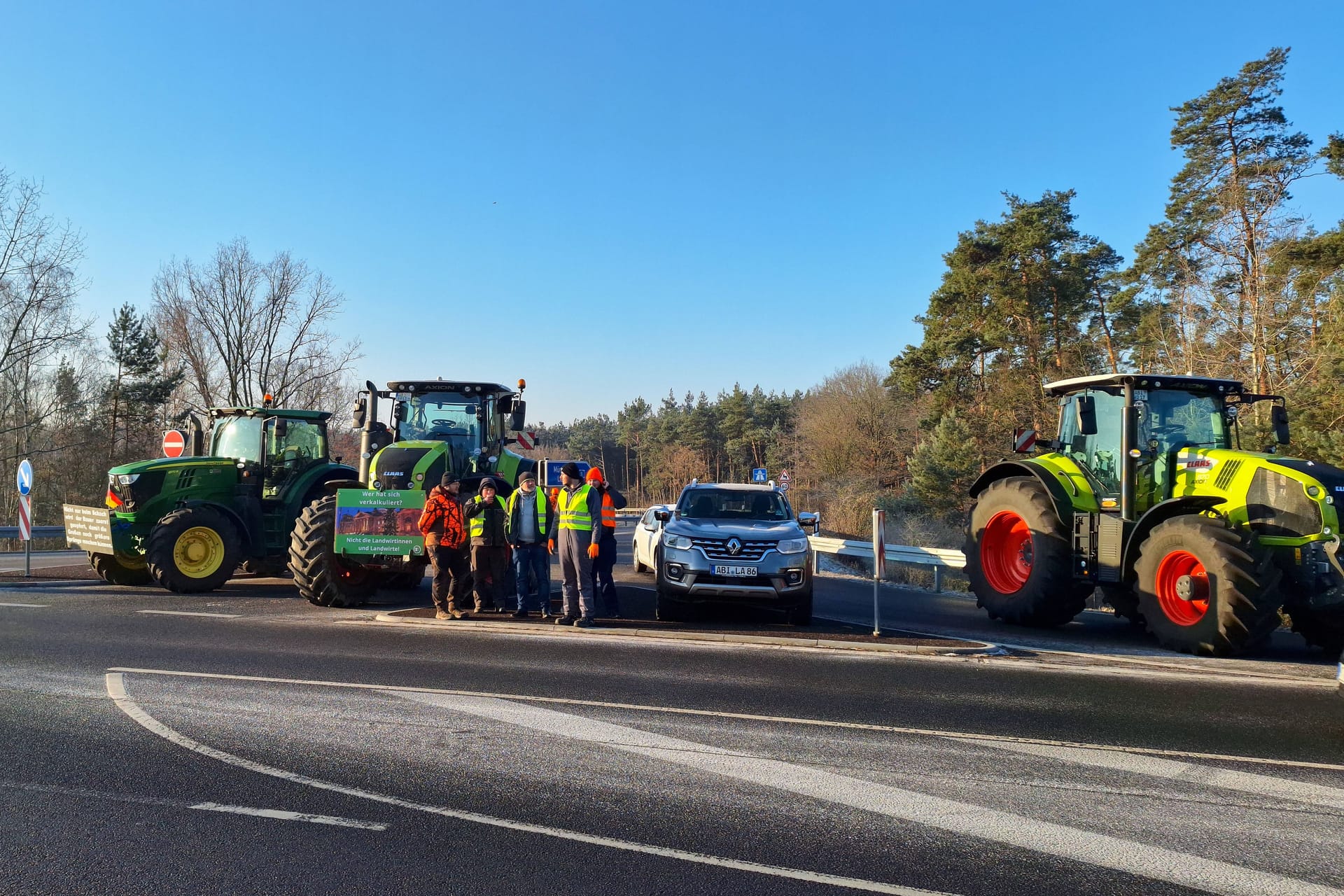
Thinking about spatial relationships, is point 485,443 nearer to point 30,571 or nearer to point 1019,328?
point 30,571

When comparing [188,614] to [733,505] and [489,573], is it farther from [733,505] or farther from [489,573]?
[733,505]

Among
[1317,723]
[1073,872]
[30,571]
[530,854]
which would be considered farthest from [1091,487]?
[30,571]

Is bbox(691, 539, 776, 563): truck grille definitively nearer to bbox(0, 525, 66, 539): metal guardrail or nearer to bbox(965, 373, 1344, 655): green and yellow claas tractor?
bbox(965, 373, 1344, 655): green and yellow claas tractor

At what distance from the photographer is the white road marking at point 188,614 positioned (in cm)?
1178

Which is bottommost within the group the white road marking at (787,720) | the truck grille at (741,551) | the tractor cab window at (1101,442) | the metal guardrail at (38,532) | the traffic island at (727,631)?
the white road marking at (787,720)

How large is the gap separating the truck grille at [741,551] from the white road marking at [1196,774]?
4.96m

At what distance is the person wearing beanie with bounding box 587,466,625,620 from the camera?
11.7 m

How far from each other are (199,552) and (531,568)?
18.1ft

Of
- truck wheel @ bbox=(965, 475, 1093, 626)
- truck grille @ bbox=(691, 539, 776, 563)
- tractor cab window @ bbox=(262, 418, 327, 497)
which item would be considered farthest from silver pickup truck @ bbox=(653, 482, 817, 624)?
tractor cab window @ bbox=(262, 418, 327, 497)

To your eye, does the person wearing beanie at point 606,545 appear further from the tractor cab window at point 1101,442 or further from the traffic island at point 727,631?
the tractor cab window at point 1101,442

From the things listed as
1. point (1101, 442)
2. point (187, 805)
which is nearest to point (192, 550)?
point (187, 805)

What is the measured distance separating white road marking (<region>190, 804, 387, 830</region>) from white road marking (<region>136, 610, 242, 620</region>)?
7.47 metres

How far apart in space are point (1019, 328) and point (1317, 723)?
3574cm

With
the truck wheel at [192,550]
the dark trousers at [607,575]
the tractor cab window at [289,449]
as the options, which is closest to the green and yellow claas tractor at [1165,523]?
the dark trousers at [607,575]
